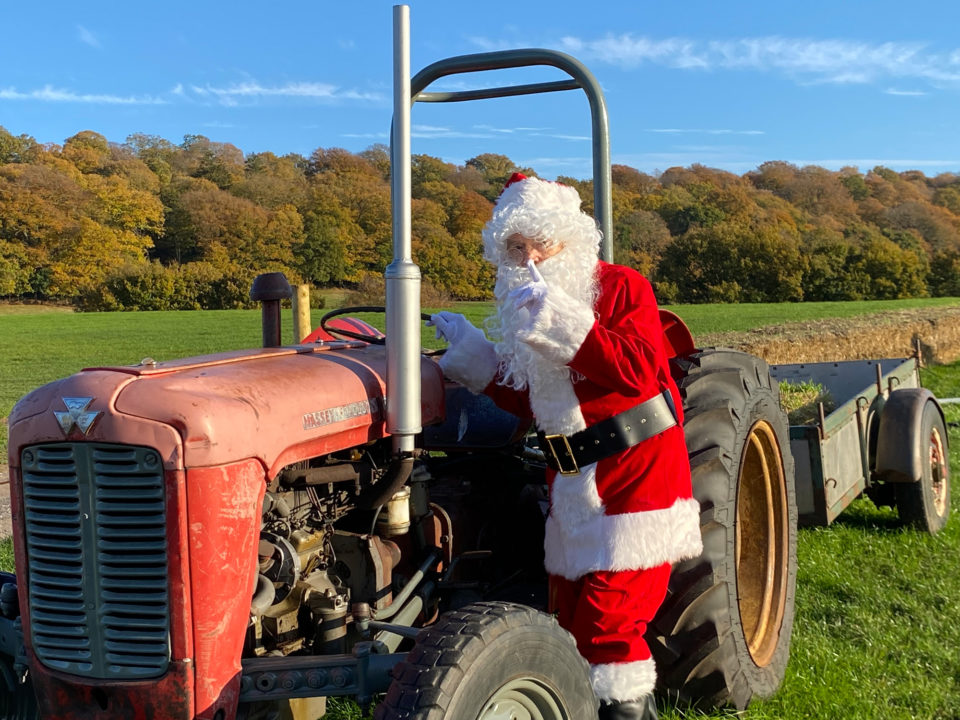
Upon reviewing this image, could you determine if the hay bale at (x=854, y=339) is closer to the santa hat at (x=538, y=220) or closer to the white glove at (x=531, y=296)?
the santa hat at (x=538, y=220)

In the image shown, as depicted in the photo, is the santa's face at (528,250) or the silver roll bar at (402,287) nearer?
the silver roll bar at (402,287)

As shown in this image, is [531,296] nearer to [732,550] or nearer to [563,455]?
[563,455]

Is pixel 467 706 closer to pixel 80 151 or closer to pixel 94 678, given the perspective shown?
pixel 94 678

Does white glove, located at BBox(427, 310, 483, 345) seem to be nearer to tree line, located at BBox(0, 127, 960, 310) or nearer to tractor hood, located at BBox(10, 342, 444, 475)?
tractor hood, located at BBox(10, 342, 444, 475)

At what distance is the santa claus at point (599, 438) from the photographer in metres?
2.58

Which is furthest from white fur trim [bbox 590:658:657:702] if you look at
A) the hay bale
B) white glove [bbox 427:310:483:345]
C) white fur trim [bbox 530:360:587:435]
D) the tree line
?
the tree line

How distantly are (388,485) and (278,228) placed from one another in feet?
88.2

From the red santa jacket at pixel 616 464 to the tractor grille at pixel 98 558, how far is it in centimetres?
107

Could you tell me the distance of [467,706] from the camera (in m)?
1.96

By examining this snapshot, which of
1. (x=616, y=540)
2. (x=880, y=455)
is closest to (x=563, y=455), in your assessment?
(x=616, y=540)

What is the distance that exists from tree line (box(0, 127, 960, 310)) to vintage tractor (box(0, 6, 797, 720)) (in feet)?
63.3

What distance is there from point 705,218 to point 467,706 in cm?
4021

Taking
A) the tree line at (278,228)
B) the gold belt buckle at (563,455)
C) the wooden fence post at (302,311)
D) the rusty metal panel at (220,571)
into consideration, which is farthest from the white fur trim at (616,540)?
the tree line at (278,228)

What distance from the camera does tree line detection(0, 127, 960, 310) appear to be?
30516 millimetres
